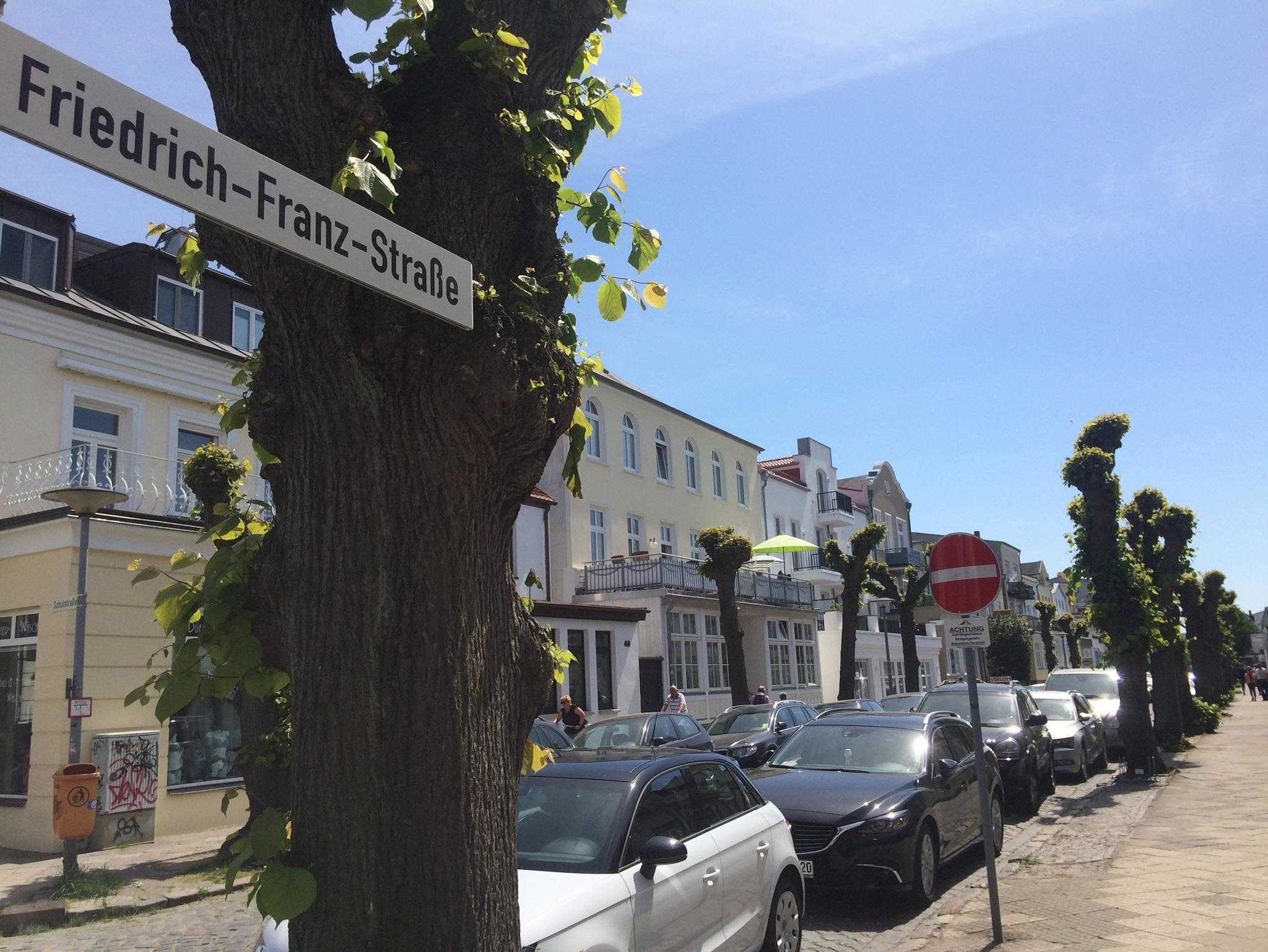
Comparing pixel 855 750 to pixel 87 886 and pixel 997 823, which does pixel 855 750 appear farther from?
pixel 87 886

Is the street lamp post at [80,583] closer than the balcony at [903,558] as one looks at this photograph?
Yes

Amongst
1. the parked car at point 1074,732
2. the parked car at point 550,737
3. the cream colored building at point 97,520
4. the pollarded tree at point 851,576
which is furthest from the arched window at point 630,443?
the parked car at point 550,737

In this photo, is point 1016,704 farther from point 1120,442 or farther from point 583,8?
point 583,8

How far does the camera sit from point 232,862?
9.74 feet

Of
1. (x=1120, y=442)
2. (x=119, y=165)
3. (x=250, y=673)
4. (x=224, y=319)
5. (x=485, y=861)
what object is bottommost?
(x=485, y=861)

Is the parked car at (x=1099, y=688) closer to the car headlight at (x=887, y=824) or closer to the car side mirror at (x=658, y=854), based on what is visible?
the car headlight at (x=887, y=824)

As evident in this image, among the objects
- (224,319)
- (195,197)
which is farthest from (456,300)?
(224,319)

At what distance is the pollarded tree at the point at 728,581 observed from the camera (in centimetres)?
2666

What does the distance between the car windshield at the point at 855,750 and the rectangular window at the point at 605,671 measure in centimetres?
1653

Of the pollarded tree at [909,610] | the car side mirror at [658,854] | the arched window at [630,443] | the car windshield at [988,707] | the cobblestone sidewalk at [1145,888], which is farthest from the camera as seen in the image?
the pollarded tree at [909,610]

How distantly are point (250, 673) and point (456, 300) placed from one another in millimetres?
1441

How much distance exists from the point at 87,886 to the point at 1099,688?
834 inches

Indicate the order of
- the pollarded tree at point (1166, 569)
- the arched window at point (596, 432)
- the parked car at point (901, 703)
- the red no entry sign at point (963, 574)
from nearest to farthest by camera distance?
the red no entry sign at point (963, 574), the parked car at point (901, 703), the pollarded tree at point (1166, 569), the arched window at point (596, 432)

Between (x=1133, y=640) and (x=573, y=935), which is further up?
(x=1133, y=640)
